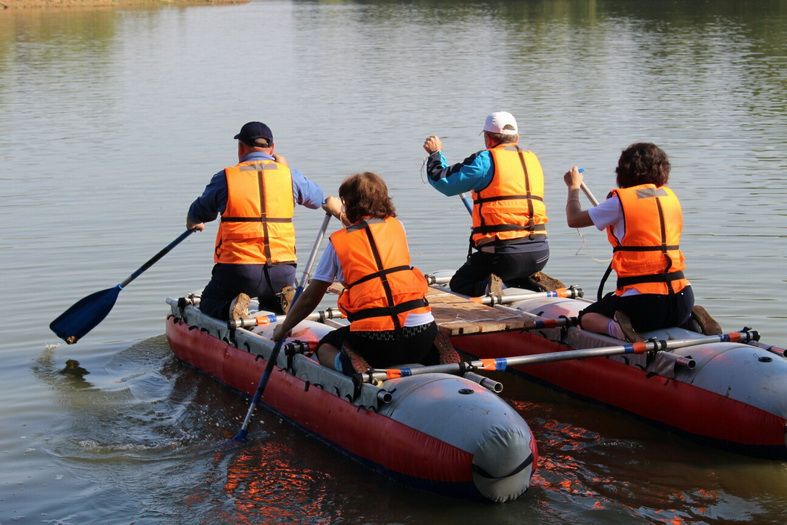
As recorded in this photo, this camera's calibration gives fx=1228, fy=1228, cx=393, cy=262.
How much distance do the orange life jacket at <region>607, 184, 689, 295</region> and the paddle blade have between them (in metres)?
4.47

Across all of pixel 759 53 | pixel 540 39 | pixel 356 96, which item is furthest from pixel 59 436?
pixel 540 39

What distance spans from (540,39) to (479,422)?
31.6 m

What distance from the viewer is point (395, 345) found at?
7.10 metres

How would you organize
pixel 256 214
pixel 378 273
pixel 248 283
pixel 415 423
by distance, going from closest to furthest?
pixel 415 423 < pixel 378 273 < pixel 256 214 < pixel 248 283

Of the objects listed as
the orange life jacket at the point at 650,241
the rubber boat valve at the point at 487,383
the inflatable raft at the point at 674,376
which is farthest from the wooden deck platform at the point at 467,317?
the orange life jacket at the point at 650,241

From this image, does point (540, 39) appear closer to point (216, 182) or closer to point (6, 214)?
point (6, 214)

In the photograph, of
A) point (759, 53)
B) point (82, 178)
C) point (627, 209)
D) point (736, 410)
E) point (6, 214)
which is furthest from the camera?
point (759, 53)

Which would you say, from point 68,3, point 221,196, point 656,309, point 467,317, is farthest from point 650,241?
point 68,3

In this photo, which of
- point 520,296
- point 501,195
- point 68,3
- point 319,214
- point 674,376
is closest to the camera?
point 674,376

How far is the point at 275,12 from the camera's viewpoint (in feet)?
192

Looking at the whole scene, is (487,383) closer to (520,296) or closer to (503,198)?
(520,296)

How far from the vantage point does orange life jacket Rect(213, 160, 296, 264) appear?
8.62 m

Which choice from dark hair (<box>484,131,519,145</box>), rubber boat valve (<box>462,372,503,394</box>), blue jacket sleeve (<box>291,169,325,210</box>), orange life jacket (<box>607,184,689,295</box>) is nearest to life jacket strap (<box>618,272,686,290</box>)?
orange life jacket (<box>607,184,689,295</box>)

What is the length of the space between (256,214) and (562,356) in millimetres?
2496
